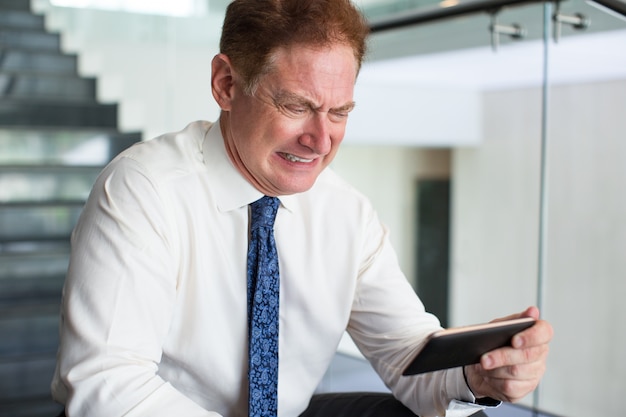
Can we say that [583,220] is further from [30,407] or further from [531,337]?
[531,337]

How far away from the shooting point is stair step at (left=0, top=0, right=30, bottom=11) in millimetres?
4348

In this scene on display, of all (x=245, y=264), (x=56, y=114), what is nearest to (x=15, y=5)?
(x=56, y=114)

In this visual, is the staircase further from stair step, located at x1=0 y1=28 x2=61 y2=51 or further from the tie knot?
the tie knot

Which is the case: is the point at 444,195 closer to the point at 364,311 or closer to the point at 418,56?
the point at 418,56

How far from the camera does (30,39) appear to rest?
13.9 feet

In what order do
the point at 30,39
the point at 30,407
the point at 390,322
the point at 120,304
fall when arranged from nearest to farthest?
the point at 120,304, the point at 390,322, the point at 30,407, the point at 30,39

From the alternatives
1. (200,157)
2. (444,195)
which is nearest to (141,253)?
(200,157)

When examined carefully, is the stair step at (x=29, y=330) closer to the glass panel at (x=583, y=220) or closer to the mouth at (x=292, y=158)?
the mouth at (x=292, y=158)

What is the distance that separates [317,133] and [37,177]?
2616mm

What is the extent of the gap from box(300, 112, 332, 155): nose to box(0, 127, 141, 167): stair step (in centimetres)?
270

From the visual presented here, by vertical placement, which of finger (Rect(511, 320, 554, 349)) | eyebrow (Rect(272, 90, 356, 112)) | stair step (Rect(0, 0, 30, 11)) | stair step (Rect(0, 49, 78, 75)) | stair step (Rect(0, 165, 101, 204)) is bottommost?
finger (Rect(511, 320, 554, 349))

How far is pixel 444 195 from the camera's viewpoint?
9531 millimetres

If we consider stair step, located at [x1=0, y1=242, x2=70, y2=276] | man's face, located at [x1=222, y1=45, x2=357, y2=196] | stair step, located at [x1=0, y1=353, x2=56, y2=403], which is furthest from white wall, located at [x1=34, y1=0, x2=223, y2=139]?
man's face, located at [x1=222, y1=45, x2=357, y2=196]

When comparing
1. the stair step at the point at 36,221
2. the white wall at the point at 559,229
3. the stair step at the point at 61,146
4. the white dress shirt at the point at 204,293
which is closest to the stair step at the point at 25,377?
the stair step at the point at 36,221
